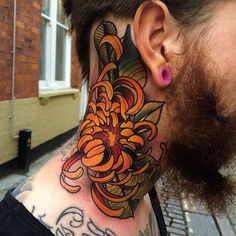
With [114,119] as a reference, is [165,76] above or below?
above

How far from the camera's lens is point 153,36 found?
43.3 inches

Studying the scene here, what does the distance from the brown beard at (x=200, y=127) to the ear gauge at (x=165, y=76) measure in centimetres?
3

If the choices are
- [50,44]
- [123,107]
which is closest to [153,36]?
[123,107]

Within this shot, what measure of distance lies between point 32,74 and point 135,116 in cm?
527


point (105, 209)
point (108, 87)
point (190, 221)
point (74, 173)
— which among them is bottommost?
point (190, 221)

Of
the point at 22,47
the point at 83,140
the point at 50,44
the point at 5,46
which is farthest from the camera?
the point at 50,44

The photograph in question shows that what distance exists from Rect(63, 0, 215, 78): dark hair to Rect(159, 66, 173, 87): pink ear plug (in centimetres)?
14

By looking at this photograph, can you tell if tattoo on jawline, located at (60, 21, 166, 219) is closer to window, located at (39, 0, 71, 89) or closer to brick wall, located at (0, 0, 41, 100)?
brick wall, located at (0, 0, 41, 100)

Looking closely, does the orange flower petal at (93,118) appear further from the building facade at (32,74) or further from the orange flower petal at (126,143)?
the building facade at (32,74)

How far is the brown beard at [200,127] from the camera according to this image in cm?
111

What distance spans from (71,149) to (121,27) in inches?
16.0

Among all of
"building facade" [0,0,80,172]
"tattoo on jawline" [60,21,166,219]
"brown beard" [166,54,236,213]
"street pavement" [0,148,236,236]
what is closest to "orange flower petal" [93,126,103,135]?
"tattoo on jawline" [60,21,166,219]

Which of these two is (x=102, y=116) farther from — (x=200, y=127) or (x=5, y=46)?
(x=5, y=46)

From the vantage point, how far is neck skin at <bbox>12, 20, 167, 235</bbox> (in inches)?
44.7
